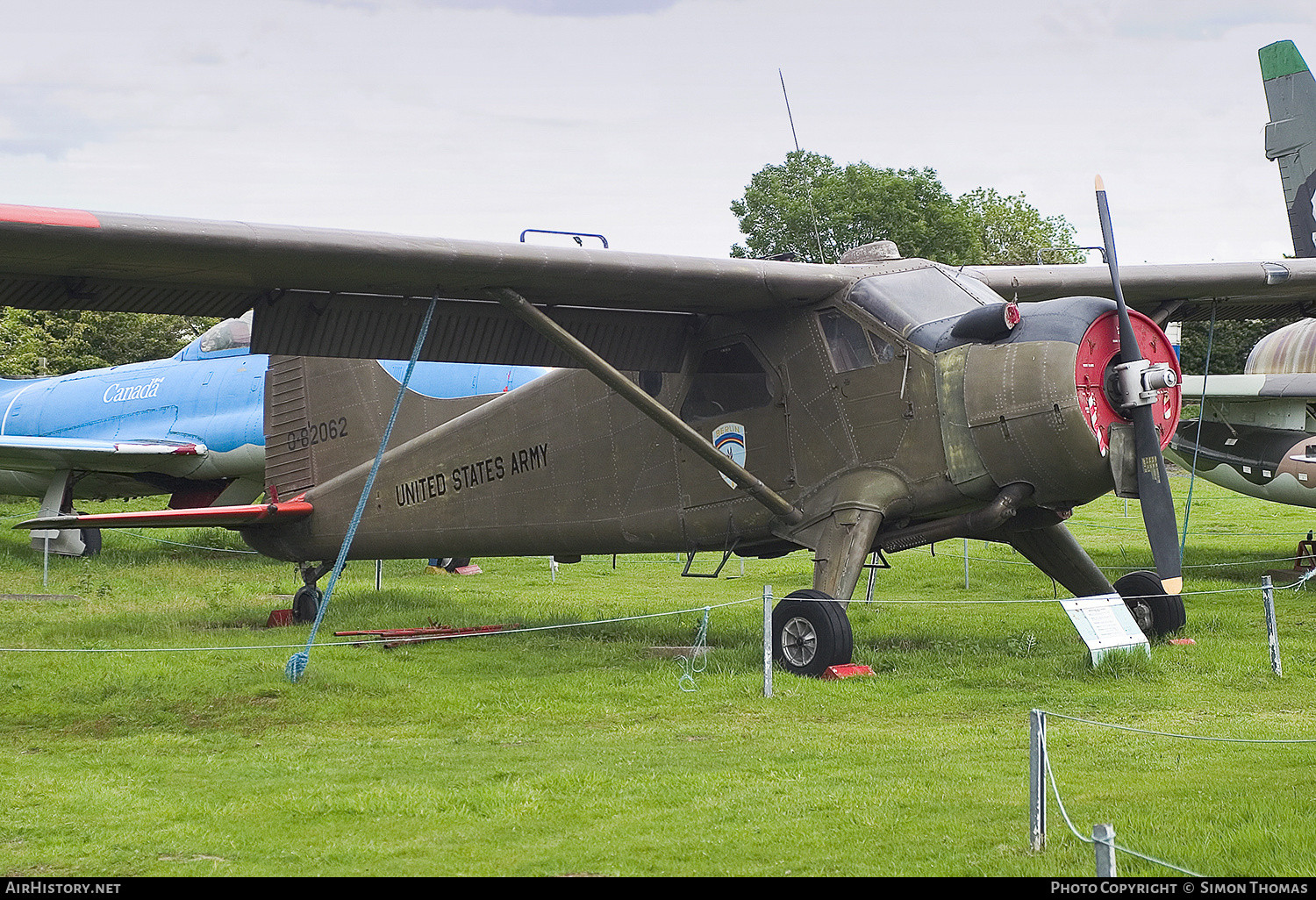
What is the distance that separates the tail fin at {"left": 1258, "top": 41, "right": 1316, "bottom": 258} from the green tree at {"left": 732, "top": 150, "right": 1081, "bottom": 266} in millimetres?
26485

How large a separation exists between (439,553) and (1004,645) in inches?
228

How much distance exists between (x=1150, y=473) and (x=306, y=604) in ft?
30.5

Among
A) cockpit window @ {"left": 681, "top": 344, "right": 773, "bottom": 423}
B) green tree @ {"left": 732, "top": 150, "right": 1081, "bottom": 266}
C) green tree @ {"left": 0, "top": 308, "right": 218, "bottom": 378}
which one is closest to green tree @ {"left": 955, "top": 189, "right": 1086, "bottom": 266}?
green tree @ {"left": 732, "top": 150, "right": 1081, "bottom": 266}

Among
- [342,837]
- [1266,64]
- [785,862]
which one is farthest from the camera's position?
[1266,64]

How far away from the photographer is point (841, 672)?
30.8 feet

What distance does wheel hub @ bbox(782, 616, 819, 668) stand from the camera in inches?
378

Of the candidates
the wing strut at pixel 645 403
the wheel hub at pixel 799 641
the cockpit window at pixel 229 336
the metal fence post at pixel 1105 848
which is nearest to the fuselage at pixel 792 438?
the wing strut at pixel 645 403

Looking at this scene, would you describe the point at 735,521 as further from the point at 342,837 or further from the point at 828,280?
the point at 342,837

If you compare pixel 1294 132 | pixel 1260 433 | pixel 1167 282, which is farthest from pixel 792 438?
pixel 1294 132

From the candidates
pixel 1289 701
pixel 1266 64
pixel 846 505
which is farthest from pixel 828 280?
pixel 1266 64

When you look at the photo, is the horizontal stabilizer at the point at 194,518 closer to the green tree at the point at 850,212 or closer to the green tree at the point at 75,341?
the green tree at the point at 75,341

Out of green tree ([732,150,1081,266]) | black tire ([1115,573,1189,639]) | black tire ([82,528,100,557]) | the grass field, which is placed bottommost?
the grass field

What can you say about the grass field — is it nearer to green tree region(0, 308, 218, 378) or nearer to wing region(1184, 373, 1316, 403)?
wing region(1184, 373, 1316, 403)

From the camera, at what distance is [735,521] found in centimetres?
1102
